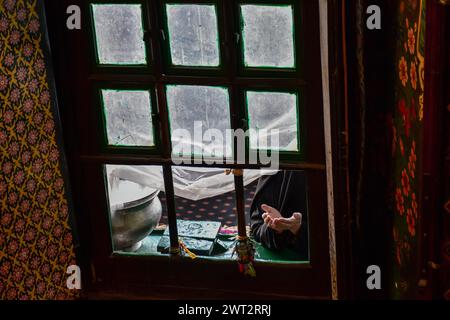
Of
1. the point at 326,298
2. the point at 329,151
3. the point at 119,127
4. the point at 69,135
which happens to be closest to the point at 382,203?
the point at 329,151

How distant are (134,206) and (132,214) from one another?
39mm

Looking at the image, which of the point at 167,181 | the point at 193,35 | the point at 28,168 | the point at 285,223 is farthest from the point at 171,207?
the point at 193,35

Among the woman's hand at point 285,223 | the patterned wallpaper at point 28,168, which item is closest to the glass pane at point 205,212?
the woman's hand at point 285,223

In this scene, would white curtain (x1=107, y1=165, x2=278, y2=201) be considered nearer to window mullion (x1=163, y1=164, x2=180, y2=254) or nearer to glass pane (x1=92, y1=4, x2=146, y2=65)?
window mullion (x1=163, y1=164, x2=180, y2=254)

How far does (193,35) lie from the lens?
2.80 m

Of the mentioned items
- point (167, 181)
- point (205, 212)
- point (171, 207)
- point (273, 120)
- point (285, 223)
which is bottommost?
point (205, 212)

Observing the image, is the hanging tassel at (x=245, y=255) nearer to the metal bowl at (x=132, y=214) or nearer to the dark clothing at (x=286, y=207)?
the dark clothing at (x=286, y=207)

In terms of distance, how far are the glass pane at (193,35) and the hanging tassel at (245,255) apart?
797mm

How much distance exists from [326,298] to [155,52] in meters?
1.29

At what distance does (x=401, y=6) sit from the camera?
2.28 meters

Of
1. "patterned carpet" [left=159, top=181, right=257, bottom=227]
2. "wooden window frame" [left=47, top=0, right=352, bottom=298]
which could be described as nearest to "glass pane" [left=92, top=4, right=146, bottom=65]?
"wooden window frame" [left=47, top=0, right=352, bottom=298]

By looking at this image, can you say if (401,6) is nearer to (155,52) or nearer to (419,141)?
(419,141)

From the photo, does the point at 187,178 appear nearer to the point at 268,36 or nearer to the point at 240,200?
the point at 240,200

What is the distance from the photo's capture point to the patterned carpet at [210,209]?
12.1ft
